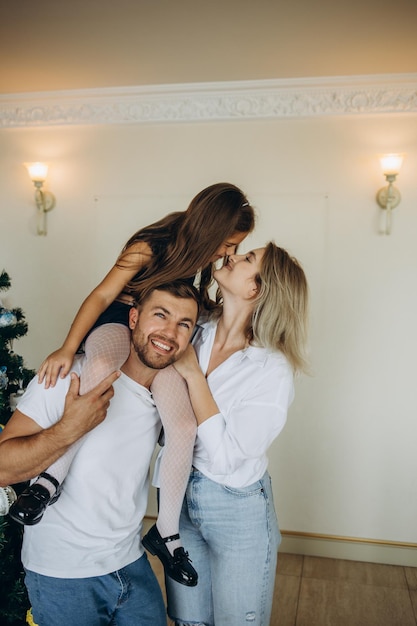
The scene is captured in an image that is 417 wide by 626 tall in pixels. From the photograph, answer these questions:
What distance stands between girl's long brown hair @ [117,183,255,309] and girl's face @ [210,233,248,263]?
0.09 ft

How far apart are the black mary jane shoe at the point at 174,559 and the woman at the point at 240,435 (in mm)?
122

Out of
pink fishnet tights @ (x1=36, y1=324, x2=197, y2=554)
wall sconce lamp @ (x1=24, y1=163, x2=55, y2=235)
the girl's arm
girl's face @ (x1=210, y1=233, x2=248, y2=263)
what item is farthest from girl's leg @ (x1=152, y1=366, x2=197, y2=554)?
wall sconce lamp @ (x1=24, y1=163, x2=55, y2=235)

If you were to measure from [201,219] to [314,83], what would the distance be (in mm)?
2061

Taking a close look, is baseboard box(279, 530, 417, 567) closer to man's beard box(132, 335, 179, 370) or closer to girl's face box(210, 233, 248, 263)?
girl's face box(210, 233, 248, 263)

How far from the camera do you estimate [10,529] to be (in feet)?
7.43

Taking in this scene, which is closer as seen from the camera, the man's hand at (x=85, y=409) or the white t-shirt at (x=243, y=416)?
the man's hand at (x=85, y=409)

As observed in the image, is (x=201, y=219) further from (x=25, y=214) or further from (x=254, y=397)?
(x=25, y=214)

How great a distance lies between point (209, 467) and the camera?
1.95 m

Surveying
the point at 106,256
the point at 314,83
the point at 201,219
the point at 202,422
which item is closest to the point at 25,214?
the point at 106,256

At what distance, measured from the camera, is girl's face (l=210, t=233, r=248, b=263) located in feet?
7.12

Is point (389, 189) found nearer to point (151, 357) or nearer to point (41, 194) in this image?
point (41, 194)

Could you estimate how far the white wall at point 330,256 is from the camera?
379 cm

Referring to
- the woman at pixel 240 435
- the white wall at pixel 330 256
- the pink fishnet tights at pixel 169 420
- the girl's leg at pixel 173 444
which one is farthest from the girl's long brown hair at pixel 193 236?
the white wall at pixel 330 256

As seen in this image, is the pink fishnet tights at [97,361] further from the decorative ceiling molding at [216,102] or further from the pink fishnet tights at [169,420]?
the decorative ceiling molding at [216,102]
